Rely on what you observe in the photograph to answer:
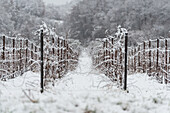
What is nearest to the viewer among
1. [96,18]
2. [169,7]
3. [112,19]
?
[169,7]

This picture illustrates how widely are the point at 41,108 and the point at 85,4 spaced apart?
152 feet

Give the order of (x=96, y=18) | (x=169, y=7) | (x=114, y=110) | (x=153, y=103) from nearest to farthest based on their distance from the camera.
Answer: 1. (x=114, y=110)
2. (x=153, y=103)
3. (x=169, y=7)
4. (x=96, y=18)

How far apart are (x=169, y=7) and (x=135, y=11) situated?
A: 5819mm

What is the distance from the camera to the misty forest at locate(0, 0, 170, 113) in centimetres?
252

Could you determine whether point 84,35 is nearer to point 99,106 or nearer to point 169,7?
point 169,7

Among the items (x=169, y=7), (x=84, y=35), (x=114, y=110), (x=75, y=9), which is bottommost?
(x=114, y=110)

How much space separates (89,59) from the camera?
2431cm

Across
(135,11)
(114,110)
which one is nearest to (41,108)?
(114,110)

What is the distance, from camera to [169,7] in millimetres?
31938

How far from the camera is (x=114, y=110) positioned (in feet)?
7.57

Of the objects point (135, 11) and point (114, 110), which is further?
point (135, 11)

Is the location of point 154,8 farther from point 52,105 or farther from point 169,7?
point 52,105

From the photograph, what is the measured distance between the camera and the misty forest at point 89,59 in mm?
2515

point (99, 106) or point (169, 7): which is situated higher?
point (169, 7)
